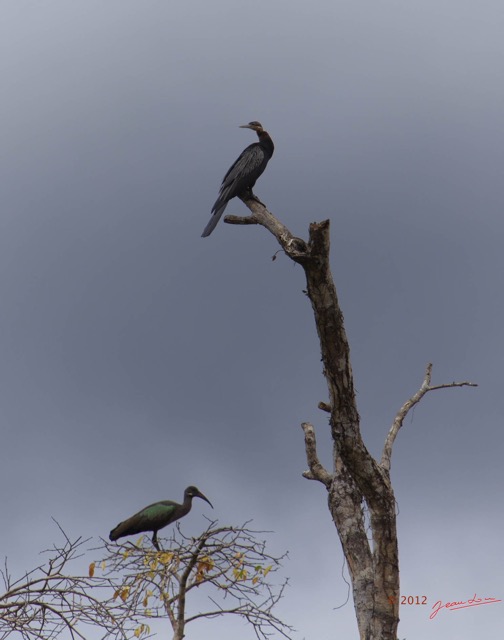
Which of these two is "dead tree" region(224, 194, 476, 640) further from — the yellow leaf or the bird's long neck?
the bird's long neck

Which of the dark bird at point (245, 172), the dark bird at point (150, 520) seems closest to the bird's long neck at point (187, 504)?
the dark bird at point (150, 520)

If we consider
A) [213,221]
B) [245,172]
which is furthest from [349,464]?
[245,172]

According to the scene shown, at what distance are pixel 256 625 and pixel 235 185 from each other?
19.7 ft

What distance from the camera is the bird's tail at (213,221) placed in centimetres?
1201

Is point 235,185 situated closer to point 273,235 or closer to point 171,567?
point 273,235

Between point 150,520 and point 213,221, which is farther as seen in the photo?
point 150,520

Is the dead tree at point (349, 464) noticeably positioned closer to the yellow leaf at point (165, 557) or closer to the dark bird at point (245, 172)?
the dark bird at point (245, 172)

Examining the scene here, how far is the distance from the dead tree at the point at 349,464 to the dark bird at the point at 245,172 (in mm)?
547

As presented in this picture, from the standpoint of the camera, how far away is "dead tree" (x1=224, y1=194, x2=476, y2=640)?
864cm

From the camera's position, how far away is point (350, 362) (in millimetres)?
8953

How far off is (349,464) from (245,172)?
17.7 feet

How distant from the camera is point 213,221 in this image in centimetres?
1219

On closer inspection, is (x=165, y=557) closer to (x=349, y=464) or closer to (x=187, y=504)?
(x=349, y=464)

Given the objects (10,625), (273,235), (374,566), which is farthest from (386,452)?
(10,625)
